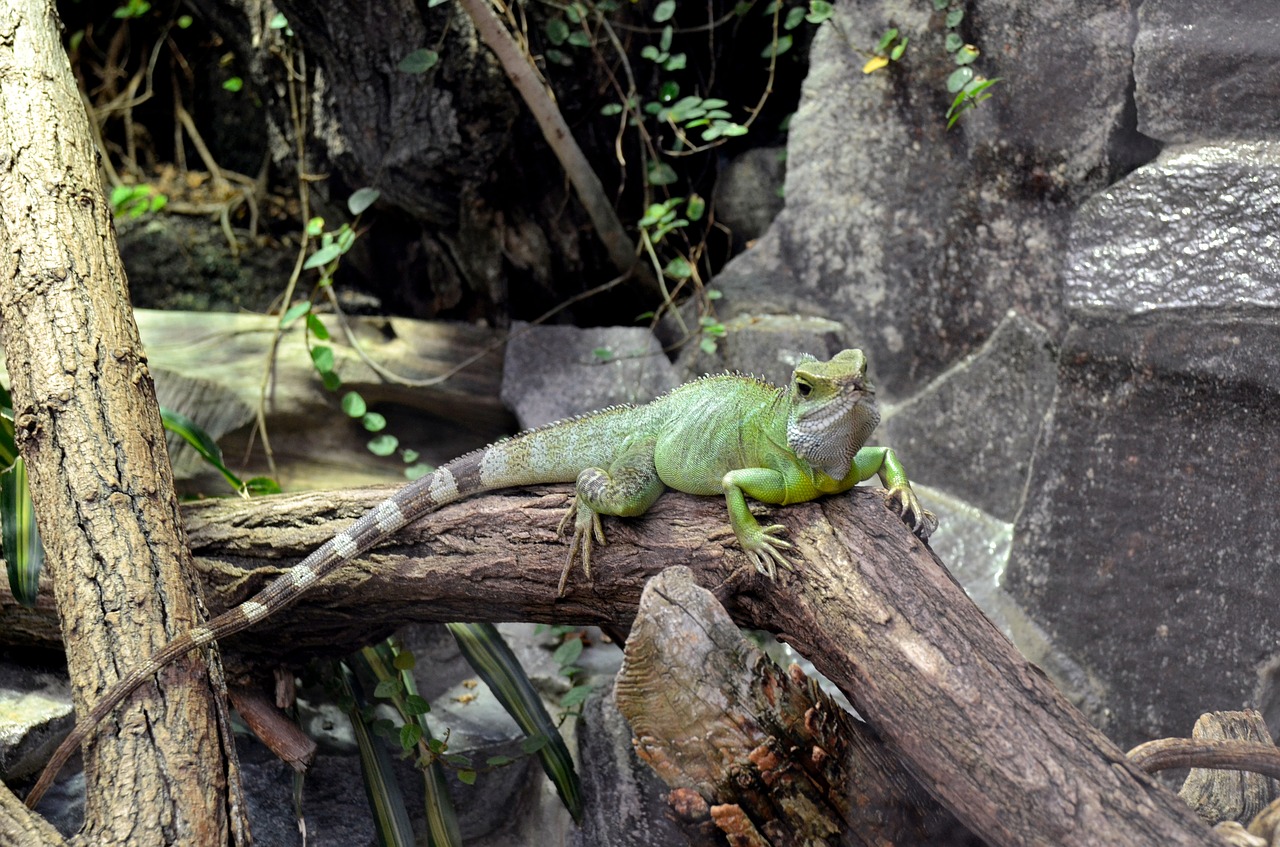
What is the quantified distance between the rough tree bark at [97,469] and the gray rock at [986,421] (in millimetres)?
2797

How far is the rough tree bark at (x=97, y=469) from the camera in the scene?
2340mm

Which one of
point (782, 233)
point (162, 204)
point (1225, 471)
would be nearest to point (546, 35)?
point (782, 233)

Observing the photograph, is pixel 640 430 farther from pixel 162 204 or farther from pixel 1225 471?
pixel 162 204

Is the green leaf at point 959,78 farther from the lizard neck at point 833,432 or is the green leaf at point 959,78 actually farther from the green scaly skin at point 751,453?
the lizard neck at point 833,432

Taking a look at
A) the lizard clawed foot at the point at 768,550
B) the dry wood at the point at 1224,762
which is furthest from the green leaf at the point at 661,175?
the dry wood at the point at 1224,762

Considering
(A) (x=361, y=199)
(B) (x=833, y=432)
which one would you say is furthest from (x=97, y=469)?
(A) (x=361, y=199)

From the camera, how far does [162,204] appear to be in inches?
217

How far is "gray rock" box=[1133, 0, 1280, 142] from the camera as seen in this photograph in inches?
92.2

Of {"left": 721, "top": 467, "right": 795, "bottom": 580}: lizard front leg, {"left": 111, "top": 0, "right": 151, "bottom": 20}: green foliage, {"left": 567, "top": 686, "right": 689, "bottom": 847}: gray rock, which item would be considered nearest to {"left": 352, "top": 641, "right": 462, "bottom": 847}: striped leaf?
{"left": 567, "top": 686, "right": 689, "bottom": 847}: gray rock

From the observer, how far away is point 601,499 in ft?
8.88

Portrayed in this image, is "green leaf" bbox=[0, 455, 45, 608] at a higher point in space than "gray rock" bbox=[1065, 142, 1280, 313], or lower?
lower

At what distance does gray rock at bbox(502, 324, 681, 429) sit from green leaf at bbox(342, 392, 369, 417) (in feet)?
2.35

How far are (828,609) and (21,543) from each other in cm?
254

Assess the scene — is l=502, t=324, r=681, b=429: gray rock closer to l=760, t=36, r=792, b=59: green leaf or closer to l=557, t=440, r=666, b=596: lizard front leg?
l=760, t=36, r=792, b=59: green leaf
